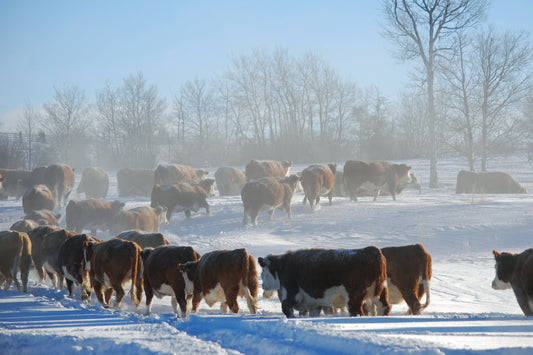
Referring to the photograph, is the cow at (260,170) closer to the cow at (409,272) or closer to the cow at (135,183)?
the cow at (135,183)

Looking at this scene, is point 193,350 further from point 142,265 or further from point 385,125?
point 385,125

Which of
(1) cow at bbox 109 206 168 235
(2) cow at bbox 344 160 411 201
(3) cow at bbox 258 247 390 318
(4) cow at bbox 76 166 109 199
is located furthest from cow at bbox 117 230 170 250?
(4) cow at bbox 76 166 109 199

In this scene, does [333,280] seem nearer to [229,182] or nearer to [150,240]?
[150,240]

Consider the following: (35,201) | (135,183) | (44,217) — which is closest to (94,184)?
(135,183)

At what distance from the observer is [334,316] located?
23.9ft

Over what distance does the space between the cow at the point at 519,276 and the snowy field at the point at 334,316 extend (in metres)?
0.29

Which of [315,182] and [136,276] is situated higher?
[315,182]

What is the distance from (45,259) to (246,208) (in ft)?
27.4

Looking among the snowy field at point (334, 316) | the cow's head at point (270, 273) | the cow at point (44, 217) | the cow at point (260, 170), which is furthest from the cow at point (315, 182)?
the cow's head at point (270, 273)

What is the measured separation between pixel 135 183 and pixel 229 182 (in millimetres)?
5929

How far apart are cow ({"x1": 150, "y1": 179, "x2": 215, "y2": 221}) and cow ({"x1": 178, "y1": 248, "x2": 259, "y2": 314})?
1309 centimetres

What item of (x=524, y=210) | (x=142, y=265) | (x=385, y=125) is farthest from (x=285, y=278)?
(x=385, y=125)

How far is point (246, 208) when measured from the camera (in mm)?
18578

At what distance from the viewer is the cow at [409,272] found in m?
7.88
